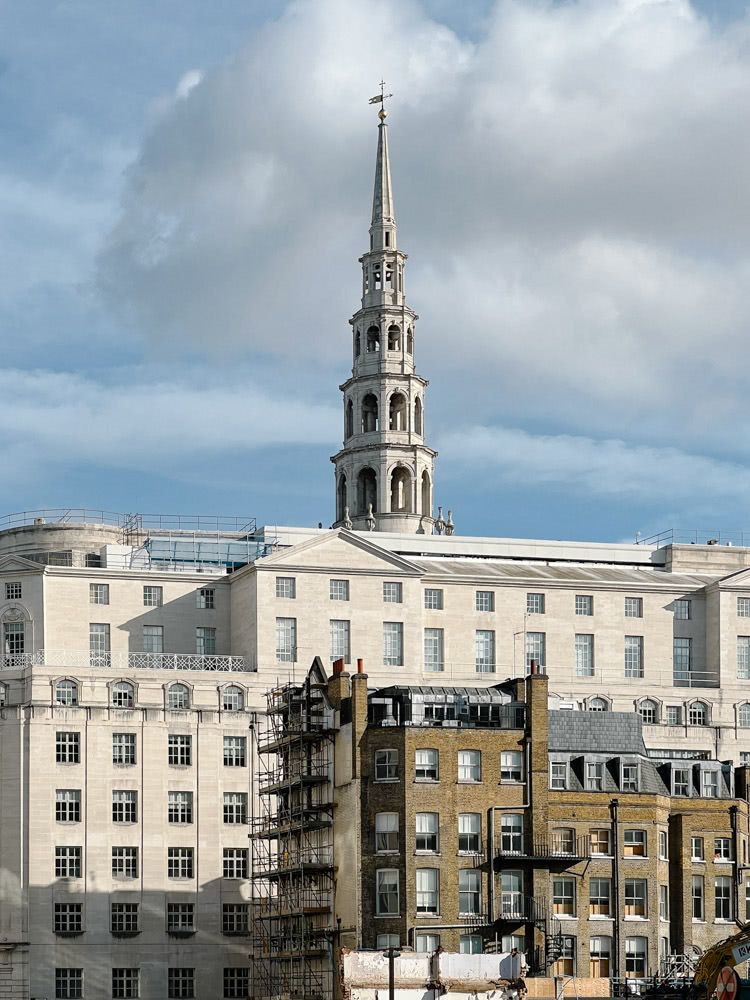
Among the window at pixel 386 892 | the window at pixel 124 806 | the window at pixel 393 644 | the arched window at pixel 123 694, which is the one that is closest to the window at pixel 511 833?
the window at pixel 386 892

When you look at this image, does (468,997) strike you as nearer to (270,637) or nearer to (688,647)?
(270,637)

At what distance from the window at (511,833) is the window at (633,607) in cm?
5044

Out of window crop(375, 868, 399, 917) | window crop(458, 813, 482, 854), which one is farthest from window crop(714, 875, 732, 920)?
window crop(375, 868, 399, 917)

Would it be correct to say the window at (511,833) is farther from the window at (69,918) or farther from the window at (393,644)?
the window at (393,644)

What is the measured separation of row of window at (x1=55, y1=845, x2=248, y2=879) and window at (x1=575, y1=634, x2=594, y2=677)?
31565mm

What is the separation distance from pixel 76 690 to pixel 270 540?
25.7m

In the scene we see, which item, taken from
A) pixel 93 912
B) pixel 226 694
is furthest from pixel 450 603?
pixel 93 912

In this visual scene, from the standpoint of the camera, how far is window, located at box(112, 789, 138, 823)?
17350 cm

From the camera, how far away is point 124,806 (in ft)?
570

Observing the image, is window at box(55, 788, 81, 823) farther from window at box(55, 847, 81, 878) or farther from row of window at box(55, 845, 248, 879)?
window at box(55, 847, 81, 878)

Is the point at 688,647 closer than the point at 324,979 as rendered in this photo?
No

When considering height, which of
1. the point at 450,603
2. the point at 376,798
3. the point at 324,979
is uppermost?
the point at 450,603

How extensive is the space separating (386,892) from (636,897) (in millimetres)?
15905

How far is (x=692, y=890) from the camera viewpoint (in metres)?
150
